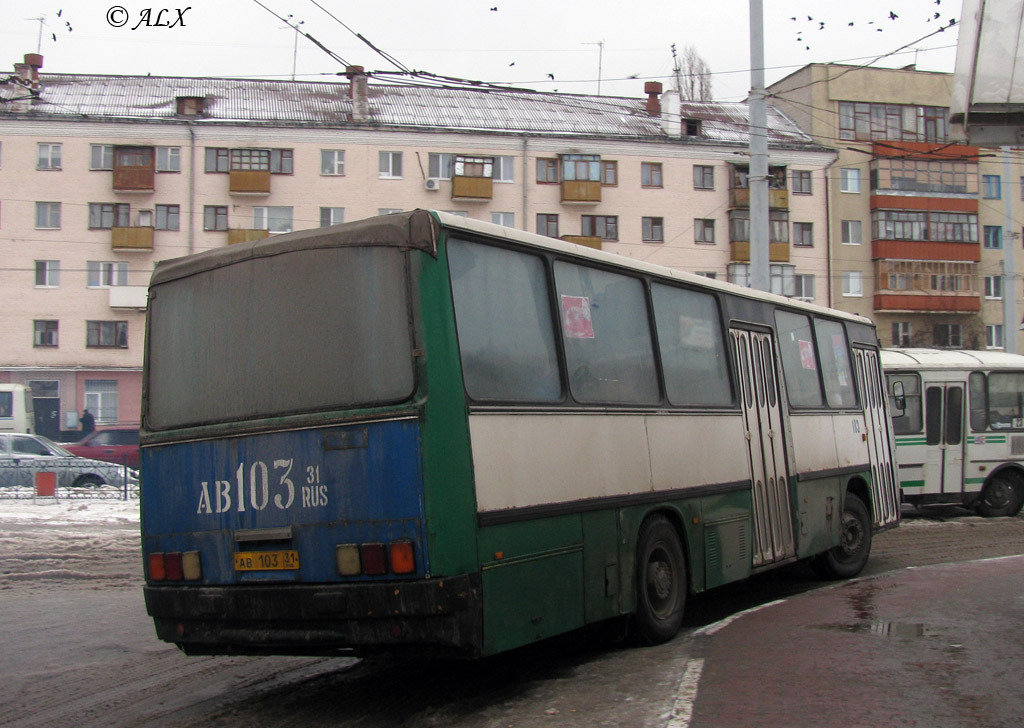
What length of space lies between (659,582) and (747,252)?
45.8 metres

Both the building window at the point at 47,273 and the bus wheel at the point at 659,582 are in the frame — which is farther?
the building window at the point at 47,273

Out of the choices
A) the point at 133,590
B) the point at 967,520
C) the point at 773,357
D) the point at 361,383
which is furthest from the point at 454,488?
the point at 967,520

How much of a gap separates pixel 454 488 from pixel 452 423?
346 mm

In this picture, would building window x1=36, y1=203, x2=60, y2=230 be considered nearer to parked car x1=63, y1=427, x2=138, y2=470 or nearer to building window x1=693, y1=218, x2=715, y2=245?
parked car x1=63, y1=427, x2=138, y2=470

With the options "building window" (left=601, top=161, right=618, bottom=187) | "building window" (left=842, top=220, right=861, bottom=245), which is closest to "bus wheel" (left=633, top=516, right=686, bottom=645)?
"building window" (left=601, top=161, right=618, bottom=187)

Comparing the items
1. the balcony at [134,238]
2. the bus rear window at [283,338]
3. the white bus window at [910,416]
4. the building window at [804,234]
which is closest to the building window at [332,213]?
the balcony at [134,238]

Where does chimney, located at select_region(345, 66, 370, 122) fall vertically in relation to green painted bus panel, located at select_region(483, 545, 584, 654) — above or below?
above

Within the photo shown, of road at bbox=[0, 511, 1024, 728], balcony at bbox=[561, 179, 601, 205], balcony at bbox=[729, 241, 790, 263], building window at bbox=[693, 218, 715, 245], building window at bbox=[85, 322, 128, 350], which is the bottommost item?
road at bbox=[0, 511, 1024, 728]

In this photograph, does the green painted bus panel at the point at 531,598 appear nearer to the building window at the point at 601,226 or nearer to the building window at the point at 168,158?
the building window at the point at 601,226

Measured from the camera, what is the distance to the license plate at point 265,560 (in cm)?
625

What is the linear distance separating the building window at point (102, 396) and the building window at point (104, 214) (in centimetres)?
673

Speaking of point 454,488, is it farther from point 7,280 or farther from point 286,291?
point 7,280

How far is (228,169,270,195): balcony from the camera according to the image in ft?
160

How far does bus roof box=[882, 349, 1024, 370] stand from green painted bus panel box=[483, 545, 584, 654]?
1438 cm
